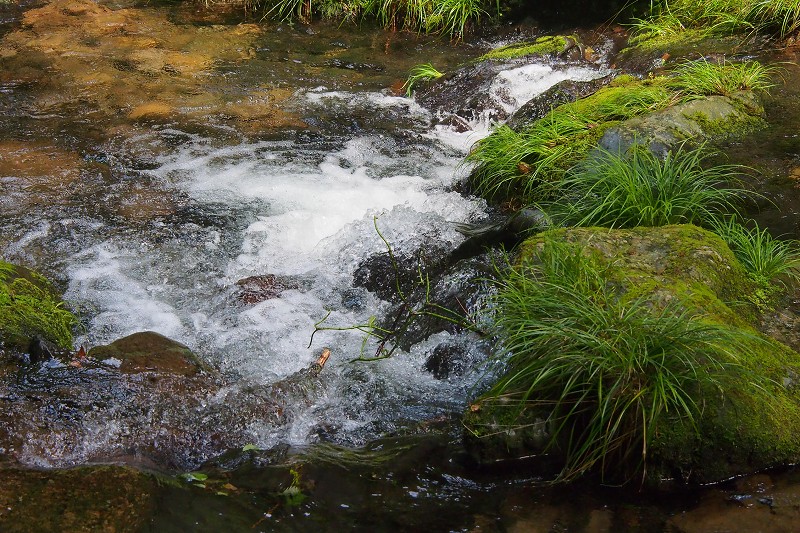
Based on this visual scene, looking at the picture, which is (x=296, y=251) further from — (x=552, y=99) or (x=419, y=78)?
(x=419, y=78)

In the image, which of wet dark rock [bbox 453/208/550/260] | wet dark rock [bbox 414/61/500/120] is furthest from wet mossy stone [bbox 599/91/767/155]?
wet dark rock [bbox 414/61/500/120]

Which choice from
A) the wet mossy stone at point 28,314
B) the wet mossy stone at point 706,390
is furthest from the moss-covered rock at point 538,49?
the wet mossy stone at point 28,314

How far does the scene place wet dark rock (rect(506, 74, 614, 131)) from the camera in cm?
666

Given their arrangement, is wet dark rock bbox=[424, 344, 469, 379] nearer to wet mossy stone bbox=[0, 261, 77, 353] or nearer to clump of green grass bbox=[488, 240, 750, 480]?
clump of green grass bbox=[488, 240, 750, 480]

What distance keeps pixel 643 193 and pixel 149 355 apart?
305cm

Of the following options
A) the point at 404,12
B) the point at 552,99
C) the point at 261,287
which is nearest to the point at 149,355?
the point at 261,287

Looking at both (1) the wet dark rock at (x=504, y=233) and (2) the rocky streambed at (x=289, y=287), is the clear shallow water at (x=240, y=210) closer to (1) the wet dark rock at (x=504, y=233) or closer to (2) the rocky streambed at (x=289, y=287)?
(2) the rocky streambed at (x=289, y=287)

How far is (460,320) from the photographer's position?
4.09m

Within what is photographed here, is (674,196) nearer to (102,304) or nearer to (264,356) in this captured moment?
(264,356)

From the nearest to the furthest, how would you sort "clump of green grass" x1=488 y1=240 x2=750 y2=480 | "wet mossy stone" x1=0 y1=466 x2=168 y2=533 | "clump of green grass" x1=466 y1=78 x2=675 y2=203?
1. "wet mossy stone" x1=0 y1=466 x2=168 y2=533
2. "clump of green grass" x1=488 y1=240 x2=750 y2=480
3. "clump of green grass" x1=466 y1=78 x2=675 y2=203

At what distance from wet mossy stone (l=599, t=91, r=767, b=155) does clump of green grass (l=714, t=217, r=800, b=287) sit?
3.32 ft

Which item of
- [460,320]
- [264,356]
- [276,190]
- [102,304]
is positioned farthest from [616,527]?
[276,190]

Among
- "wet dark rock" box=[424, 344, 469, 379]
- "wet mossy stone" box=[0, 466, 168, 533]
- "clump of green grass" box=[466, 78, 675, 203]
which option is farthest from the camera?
"clump of green grass" box=[466, 78, 675, 203]

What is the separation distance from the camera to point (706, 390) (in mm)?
2912
